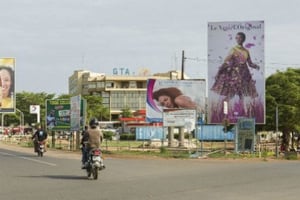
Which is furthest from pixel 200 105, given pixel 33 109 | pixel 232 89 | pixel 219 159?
pixel 33 109

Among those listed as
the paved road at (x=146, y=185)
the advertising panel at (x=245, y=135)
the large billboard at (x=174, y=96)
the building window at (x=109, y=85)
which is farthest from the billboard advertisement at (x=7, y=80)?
the building window at (x=109, y=85)

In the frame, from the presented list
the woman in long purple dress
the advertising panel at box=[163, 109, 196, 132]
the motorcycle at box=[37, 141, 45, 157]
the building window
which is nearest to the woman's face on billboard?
the woman in long purple dress

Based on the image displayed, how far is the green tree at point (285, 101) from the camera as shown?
42.1m

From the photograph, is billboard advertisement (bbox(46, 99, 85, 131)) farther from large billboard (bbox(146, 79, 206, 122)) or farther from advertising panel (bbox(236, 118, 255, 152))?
advertising panel (bbox(236, 118, 255, 152))

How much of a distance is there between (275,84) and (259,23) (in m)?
5.91

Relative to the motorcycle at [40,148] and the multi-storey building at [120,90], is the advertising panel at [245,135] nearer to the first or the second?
the motorcycle at [40,148]

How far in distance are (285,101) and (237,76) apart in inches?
172

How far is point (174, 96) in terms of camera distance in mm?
46406

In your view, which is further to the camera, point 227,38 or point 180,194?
point 227,38

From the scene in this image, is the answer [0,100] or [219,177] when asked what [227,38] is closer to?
[219,177]

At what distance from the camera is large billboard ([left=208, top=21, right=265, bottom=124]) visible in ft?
136

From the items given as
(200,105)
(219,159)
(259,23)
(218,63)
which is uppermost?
(259,23)

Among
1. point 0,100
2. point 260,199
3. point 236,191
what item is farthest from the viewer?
point 0,100

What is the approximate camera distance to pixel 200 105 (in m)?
46.4
